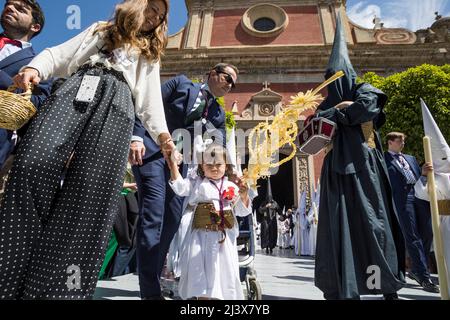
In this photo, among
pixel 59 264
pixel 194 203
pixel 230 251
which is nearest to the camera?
pixel 59 264

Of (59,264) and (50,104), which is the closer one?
(59,264)

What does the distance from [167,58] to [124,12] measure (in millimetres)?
19876

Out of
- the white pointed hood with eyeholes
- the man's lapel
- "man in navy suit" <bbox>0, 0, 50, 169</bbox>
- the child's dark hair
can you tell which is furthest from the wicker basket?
the man's lapel

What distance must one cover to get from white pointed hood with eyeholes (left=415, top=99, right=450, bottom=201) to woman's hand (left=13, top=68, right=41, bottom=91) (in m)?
3.32

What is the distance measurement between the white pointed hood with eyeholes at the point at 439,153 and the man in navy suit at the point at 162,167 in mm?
1985

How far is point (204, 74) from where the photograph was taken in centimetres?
2030

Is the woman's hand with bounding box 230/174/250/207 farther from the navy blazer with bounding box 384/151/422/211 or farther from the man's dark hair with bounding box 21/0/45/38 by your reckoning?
the navy blazer with bounding box 384/151/422/211

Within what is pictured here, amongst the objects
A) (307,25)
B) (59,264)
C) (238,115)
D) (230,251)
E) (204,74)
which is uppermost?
(307,25)

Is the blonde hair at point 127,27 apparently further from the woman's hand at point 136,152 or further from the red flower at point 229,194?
the red flower at point 229,194

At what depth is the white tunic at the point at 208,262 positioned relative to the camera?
2.62 metres

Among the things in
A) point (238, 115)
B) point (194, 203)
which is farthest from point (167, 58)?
point (194, 203)

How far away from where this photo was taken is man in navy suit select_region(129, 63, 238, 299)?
265 centimetres

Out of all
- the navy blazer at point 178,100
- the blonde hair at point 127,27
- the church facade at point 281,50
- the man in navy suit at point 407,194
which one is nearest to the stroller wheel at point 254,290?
the navy blazer at point 178,100
